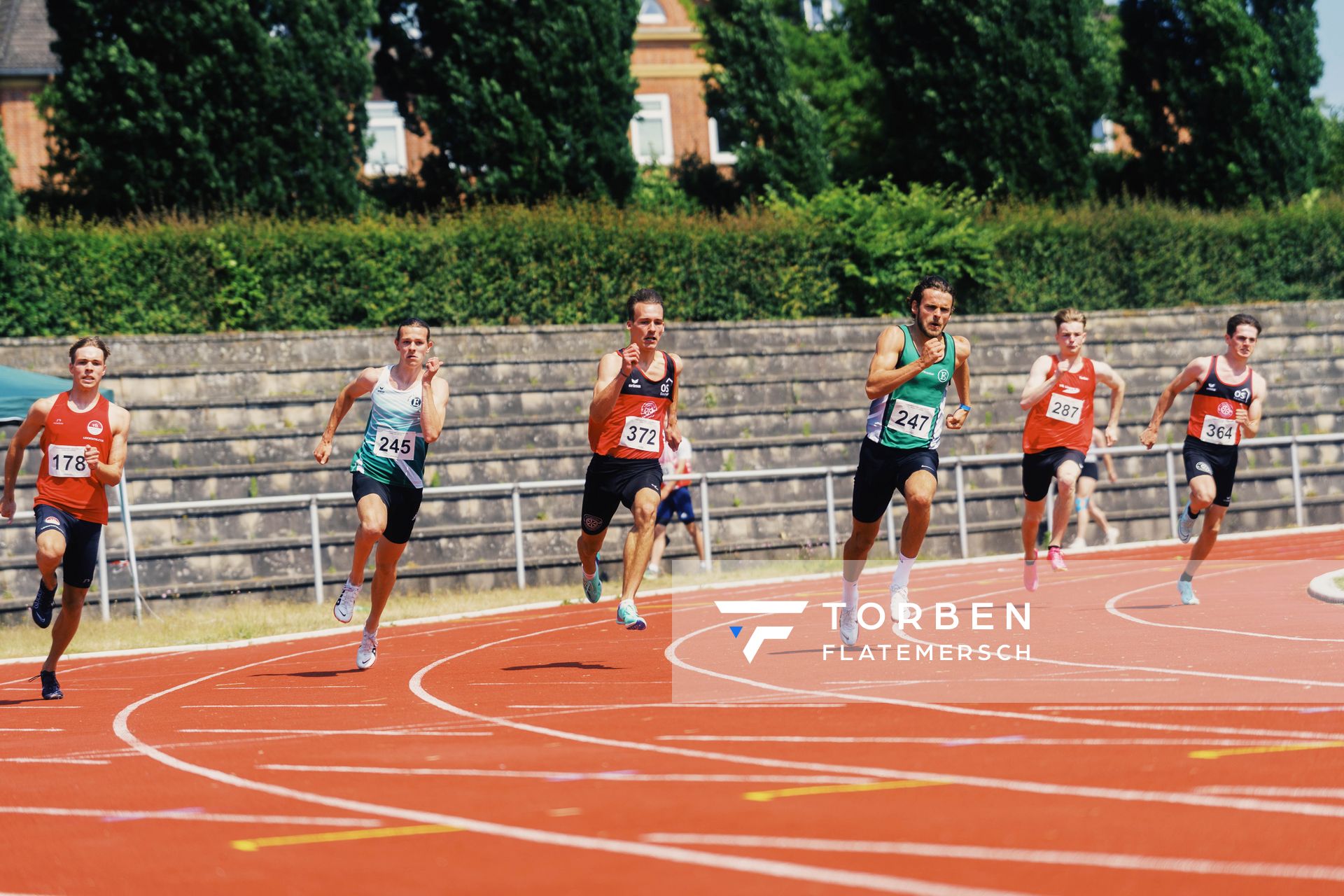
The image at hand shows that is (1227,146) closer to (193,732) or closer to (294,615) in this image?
(294,615)

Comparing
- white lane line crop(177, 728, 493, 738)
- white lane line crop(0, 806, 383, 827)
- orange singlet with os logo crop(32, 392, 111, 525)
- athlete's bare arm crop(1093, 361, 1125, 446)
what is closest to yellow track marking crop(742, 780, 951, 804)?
white lane line crop(0, 806, 383, 827)

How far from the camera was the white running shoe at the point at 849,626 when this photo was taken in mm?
10844

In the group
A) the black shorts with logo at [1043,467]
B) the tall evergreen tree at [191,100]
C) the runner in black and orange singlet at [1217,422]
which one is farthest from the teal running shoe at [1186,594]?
the tall evergreen tree at [191,100]

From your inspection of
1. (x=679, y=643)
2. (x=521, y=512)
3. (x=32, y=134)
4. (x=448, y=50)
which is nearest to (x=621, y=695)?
(x=679, y=643)

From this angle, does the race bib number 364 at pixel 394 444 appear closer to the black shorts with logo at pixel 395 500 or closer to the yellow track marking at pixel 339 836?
the black shorts with logo at pixel 395 500

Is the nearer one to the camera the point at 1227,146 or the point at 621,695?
the point at 621,695

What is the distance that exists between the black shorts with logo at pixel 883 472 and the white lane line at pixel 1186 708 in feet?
9.01

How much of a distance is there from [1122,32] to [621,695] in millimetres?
27446

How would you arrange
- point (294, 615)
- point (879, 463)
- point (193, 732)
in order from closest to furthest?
point (193, 732) → point (879, 463) → point (294, 615)

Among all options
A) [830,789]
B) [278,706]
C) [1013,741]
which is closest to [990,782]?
[830,789]

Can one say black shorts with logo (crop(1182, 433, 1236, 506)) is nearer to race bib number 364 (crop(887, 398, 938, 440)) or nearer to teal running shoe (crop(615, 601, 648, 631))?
race bib number 364 (crop(887, 398, 938, 440))

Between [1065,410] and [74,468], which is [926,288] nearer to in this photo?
[1065,410]

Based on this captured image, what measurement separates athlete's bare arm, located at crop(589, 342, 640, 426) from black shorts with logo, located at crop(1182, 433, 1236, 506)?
5213 mm

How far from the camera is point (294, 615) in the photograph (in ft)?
55.4
